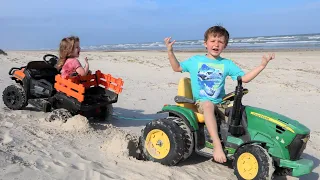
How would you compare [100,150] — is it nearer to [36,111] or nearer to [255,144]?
[255,144]

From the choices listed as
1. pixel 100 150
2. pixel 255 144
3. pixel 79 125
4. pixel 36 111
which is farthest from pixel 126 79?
pixel 255 144

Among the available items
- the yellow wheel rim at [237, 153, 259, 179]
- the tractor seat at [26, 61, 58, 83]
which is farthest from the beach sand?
the tractor seat at [26, 61, 58, 83]

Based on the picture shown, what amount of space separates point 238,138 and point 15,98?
13.7 feet

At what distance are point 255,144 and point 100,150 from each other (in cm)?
190

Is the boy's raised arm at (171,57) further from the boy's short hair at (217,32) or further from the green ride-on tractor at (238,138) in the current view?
the boy's short hair at (217,32)

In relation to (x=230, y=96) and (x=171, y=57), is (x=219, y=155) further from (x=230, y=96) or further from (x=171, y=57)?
(x=171, y=57)

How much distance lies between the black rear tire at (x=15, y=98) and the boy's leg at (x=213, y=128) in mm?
3611

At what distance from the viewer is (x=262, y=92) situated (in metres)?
10.1

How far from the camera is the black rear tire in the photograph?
A: 20.9ft

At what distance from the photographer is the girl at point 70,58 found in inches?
235

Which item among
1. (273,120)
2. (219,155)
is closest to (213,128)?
(219,155)

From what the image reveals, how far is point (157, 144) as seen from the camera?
439 cm

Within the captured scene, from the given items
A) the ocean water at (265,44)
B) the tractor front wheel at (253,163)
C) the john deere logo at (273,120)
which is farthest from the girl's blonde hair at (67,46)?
the ocean water at (265,44)

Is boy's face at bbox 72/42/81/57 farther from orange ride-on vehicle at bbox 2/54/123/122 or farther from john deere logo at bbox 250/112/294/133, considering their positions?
john deere logo at bbox 250/112/294/133
